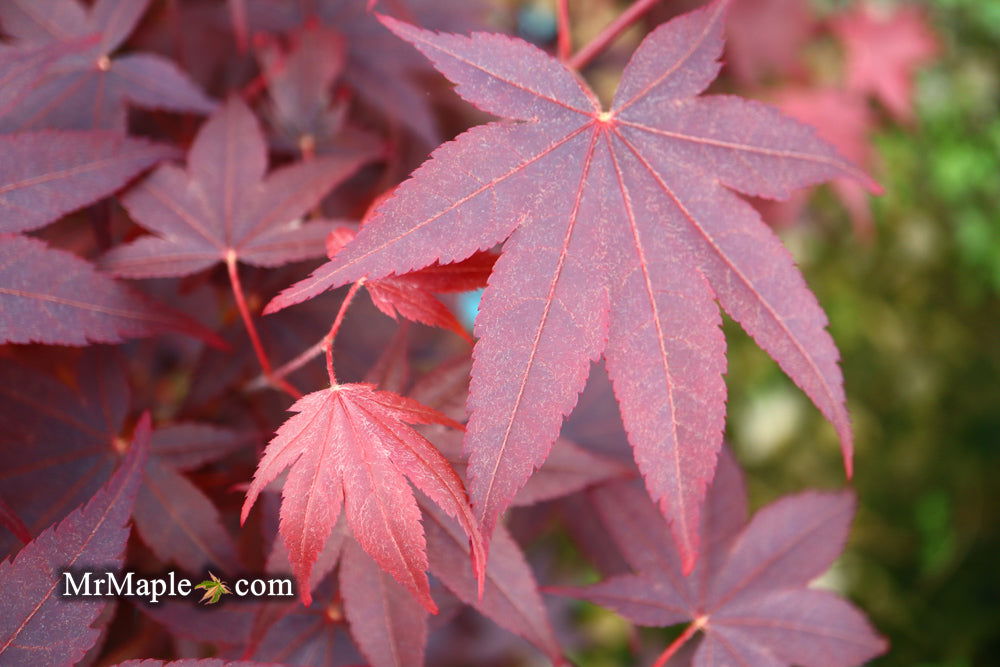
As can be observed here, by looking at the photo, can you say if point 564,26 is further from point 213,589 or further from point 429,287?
point 213,589

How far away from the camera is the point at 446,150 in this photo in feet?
2.01

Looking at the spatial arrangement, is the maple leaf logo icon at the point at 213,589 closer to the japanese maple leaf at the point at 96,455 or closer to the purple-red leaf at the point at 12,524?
the japanese maple leaf at the point at 96,455

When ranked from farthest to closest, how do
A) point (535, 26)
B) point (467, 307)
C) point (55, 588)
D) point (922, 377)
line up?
point (922, 377) → point (467, 307) → point (535, 26) → point (55, 588)

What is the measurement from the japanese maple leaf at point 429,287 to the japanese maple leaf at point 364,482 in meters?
0.08

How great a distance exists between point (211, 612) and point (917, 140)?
2852mm

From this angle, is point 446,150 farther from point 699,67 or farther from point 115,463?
point 115,463

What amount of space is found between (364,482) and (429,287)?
0.57ft

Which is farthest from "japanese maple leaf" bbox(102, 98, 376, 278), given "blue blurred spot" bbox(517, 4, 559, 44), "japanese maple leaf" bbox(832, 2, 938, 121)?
"japanese maple leaf" bbox(832, 2, 938, 121)

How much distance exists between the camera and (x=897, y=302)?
101 inches

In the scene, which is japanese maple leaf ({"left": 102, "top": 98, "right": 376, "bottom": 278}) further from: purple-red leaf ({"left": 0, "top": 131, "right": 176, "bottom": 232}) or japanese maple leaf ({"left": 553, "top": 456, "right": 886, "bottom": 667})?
japanese maple leaf ({"left": 553, "top": 456, "right": 886, "bottom": 667})

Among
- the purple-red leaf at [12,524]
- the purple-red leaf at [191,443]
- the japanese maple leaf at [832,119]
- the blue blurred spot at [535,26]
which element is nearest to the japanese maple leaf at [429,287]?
the purple-red leaf at [191,443]

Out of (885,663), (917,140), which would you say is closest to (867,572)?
(885,663)

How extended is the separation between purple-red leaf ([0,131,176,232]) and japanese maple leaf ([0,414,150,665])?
0.29 meters

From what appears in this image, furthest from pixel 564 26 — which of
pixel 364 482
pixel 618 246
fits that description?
pixel 364 482
